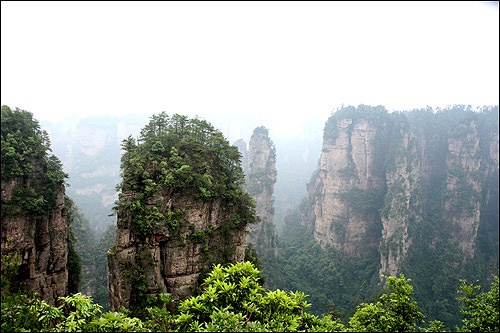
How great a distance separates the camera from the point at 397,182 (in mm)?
36812

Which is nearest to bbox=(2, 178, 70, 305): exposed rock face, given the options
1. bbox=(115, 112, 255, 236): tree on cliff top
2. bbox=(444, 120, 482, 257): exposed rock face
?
bbox=(115, 112, 255, 236): tree on cliff top

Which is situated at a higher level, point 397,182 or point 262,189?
point 397,182

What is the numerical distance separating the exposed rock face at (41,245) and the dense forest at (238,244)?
185 mm

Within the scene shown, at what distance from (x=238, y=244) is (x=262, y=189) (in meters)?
29.9

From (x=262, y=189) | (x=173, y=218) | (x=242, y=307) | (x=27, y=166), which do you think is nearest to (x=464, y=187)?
(x=262, y=189)

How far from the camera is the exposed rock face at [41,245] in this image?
12914 millimetres

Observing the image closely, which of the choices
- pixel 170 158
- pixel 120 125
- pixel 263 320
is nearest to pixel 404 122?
pixel 170 158

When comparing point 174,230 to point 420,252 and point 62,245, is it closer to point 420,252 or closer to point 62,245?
point 62,245

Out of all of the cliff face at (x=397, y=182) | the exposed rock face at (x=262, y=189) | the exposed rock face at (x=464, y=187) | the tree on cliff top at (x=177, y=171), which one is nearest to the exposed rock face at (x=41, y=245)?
the tree on cliff top at (x=177, y=171)

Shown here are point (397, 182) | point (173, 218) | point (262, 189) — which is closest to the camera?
point (173, 218)

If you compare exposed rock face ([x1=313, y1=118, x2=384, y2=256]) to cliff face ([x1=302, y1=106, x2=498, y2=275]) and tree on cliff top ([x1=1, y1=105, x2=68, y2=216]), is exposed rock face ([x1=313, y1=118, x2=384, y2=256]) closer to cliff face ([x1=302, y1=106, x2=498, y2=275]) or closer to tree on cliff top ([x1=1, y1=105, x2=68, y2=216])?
cliff face ([x1=302, y1=106, x2=498, y2=275])

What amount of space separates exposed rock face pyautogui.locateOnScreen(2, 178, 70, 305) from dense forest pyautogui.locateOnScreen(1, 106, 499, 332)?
18cm

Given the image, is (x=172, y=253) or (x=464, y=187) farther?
(x=464, y=187)

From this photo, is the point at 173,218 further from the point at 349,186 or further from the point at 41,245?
the point at 349,186
